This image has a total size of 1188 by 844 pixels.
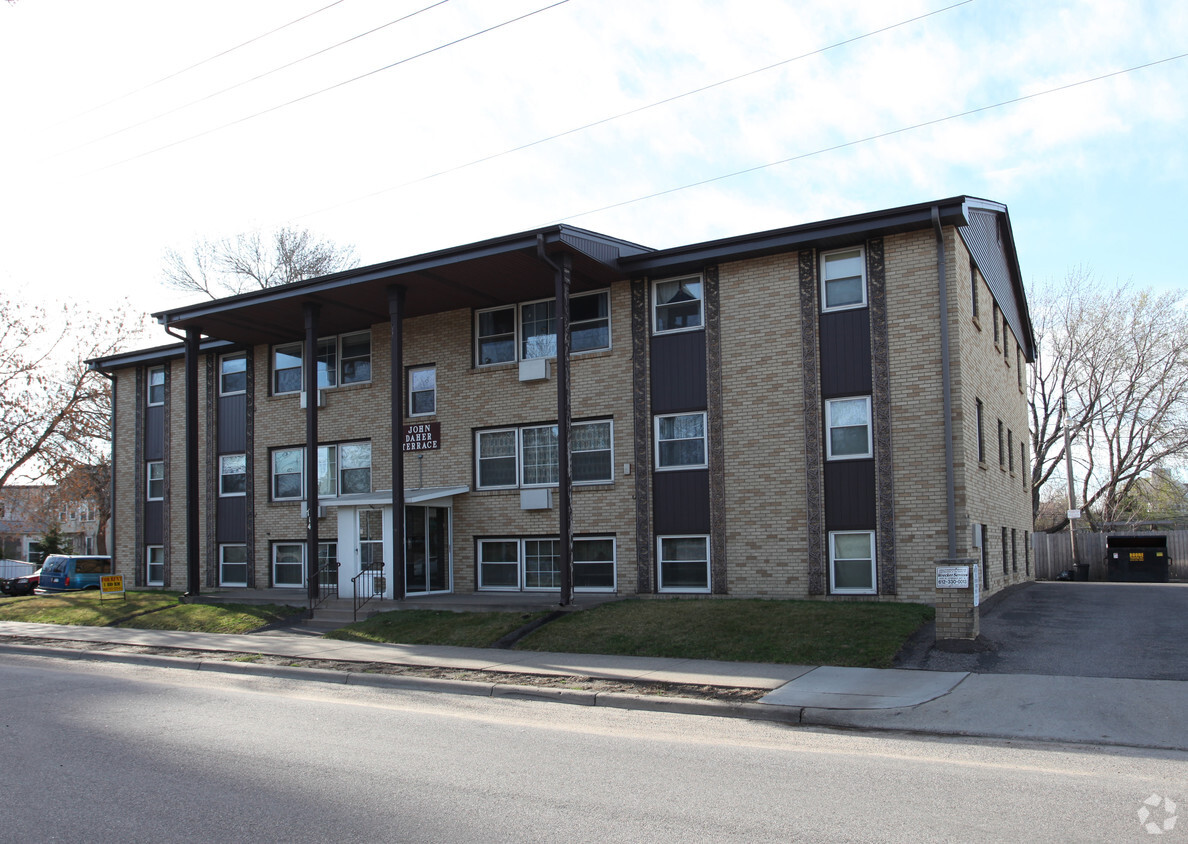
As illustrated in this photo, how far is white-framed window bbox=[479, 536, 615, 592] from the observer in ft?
64.5

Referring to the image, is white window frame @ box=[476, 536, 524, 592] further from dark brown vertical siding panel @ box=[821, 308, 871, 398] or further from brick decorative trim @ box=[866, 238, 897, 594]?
brick decorative trim @ box=[866, 238, 897, 594]

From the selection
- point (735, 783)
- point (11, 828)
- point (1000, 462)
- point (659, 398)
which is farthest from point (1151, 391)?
point (11, 828)

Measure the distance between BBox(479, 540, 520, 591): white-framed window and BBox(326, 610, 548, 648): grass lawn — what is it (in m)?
3.13

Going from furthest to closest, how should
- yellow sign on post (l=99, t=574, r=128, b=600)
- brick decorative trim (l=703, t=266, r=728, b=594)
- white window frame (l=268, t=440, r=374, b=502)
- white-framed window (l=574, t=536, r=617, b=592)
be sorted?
white window frame (l=268, t=440, r=374, b=502) → yellow sign on post (l=99, t=574, r=128, b=600) → white-framed window (l=574, t=536, r=617, b=592) → brick decorative trim (l=703, t=266, r=728, b=594)

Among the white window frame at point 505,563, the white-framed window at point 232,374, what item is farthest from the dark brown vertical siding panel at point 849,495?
the white-framed window at point 232,374

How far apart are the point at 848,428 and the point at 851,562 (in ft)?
8.09

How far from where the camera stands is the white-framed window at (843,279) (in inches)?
687

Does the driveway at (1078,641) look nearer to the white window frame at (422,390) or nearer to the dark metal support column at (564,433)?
the dark metal support column at (564,433)

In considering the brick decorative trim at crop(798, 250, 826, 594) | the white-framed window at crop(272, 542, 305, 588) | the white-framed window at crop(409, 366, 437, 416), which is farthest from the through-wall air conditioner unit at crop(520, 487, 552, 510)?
the white-framed window at crop(272, 542, 305, 588)

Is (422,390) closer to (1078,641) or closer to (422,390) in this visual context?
(422,390)

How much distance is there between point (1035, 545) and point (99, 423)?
37.0m

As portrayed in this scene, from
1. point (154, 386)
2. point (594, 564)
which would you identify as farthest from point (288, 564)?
point (594, 564)

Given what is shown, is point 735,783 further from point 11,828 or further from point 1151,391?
point 1151,391

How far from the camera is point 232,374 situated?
26.5 metres
